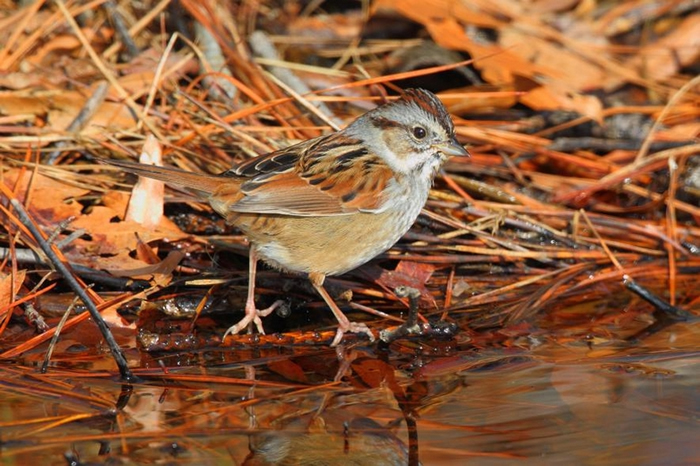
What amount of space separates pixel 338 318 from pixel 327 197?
21.4 inches

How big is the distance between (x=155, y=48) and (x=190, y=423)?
341 centimetres

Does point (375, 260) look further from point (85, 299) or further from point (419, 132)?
point (85, 299)

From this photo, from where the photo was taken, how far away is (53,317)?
4176 millimetres

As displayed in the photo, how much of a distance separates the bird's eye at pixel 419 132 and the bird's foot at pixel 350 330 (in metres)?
0.94

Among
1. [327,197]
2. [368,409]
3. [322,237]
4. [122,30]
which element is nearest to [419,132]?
[327,197]

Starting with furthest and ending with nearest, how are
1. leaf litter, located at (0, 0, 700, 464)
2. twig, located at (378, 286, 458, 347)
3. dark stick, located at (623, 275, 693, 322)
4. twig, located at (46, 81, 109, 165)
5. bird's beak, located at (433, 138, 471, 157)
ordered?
twig, located at (46, 81, 109, 165), dark stick, located at (623, 275, 693, 322), bird's beak, located at (433, 138, 471, 157), twig, located at (378, 286, 458, 347), leaf litter, located at (0, 0, 700, 464)

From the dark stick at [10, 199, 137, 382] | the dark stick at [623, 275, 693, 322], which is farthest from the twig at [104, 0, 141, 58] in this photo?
the dark stick at [623, 275, 693, 322]

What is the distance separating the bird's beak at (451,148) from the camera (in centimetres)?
434

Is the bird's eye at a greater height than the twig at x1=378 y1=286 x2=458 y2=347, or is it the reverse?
the bird's eye

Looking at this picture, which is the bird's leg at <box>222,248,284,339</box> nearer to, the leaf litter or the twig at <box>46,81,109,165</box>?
the leaf litter

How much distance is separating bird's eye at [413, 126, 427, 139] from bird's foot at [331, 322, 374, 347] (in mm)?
937

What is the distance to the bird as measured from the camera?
4117 millimetres

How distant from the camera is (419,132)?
4402mm

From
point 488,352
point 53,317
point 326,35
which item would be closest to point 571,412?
point 488,352
